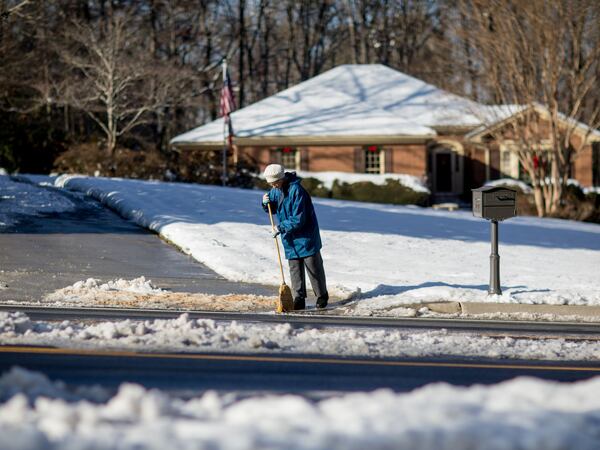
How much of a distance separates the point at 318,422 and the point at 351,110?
41.1m

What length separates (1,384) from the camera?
6.46m

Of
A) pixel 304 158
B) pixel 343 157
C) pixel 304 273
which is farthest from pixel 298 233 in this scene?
pixel 304 158

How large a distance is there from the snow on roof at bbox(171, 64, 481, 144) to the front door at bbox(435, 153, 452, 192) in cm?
200

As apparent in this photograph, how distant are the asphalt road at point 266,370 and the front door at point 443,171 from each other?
35661 mm

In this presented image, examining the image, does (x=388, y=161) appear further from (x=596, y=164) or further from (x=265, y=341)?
(x=265, y=341)

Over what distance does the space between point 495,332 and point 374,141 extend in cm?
3140

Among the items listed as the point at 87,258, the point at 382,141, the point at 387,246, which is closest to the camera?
the point at 87,258

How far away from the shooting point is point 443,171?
44.5 meters

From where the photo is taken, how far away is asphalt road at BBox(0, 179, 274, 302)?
49.0ft

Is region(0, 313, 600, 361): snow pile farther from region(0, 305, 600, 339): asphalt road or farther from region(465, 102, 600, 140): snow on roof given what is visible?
region(465, 102, 600, 140): snow on roof

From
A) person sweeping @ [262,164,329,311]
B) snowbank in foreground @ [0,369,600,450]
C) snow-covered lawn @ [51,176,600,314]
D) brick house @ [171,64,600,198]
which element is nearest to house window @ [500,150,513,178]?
brick house @ [171,64,600,198]

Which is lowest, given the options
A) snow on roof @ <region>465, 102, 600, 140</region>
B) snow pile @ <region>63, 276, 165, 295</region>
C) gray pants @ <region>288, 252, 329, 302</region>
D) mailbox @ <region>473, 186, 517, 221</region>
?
snow pile @ <region>63, 276, 165, 295</region>

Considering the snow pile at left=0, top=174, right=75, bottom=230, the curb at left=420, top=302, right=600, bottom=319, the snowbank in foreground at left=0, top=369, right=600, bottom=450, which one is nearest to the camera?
the snowbank in foreground at left=0, top=369, right=600, bottom=450

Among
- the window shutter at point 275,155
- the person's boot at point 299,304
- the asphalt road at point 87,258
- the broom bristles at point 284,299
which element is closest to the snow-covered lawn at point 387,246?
the asphalt road at point 87,258
